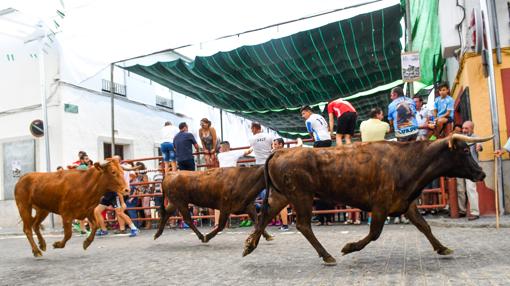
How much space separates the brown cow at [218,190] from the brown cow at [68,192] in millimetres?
953

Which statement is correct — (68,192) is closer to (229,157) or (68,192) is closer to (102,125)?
(229,157)

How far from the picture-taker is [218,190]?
25.3 feet

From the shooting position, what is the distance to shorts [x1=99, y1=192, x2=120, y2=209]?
1099cm

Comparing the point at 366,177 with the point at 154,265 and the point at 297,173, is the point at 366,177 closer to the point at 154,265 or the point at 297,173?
the point at 297,173

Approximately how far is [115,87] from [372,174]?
52.1 feet

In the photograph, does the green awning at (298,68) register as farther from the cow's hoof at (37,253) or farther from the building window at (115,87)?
the cow's hoof at (37,253)

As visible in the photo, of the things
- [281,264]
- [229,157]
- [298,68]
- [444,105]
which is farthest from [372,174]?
[298,68]

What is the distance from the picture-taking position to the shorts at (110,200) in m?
11.0

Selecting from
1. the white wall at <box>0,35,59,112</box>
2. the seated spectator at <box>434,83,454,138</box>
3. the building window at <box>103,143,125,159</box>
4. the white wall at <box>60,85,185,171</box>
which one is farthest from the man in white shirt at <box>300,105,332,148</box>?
the building window at <box>103,143,125,159</box>

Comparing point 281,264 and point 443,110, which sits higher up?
point 443,110

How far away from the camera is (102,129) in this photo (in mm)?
18391

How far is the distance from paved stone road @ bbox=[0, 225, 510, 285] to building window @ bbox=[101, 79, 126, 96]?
11811 mm

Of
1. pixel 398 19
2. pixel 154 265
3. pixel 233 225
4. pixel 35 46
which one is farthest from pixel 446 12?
pixel 35 46

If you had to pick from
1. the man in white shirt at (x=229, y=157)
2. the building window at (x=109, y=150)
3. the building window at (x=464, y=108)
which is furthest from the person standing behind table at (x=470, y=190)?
the building window at (x=109, y=150)
